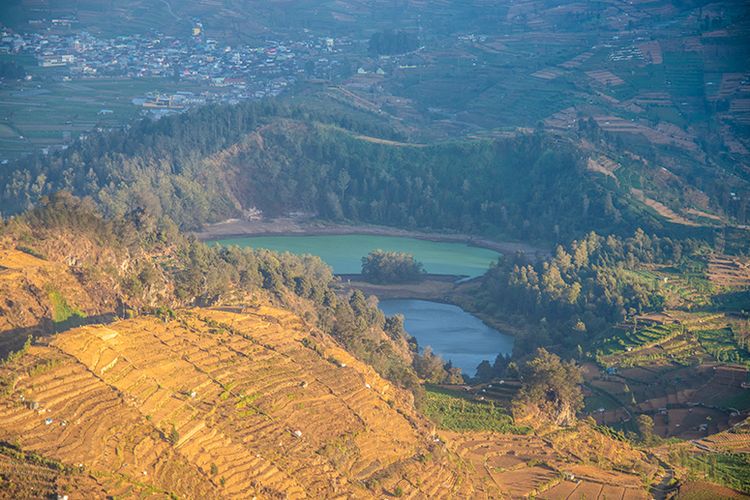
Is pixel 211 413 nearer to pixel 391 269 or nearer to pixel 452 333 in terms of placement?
pixel 452 333

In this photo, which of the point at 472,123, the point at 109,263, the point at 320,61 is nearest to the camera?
the point at 109,263

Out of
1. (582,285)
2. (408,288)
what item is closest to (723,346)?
(582,285)

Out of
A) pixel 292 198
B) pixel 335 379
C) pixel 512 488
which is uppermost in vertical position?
pixel 335 379

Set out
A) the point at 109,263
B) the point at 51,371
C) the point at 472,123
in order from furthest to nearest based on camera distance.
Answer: the point at 472,123
the point at 109,263
the point at 51,371

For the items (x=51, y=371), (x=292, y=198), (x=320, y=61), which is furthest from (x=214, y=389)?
(x=320, y=61)

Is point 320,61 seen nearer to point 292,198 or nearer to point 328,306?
point 292,198

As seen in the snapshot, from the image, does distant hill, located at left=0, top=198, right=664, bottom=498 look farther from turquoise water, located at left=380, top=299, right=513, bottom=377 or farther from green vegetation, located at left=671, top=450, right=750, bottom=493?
turquoise water, located at left=380, top=299, right=513, bottom=377
